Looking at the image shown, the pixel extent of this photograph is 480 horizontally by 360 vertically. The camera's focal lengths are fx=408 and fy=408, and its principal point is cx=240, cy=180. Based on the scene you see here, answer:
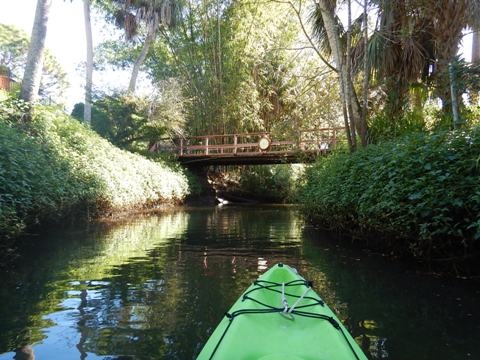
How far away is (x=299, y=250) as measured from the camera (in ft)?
22.6

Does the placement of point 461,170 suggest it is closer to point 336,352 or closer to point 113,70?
point 336,352

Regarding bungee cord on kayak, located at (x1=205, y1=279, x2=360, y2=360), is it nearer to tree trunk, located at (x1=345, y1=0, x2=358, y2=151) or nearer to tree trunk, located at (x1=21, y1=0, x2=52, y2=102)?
tree trunk, located at (x1=345, y1=0, x2=358, y2=151)

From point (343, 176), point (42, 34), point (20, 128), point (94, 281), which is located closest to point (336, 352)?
point (94, 281)

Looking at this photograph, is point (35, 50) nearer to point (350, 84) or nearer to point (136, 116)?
point (136, 116)

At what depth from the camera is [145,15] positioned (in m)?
19.5

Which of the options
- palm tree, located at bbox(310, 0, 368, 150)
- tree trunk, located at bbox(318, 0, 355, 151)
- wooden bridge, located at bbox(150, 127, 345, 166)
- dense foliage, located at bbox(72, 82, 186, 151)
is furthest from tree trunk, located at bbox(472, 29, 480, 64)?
dense foliage, located at bbox(72, 82, 186, 151)

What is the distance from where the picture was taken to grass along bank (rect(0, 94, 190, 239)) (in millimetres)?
6379

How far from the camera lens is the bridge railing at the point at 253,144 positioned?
51.5 ft

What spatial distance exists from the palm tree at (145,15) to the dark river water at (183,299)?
1424cm

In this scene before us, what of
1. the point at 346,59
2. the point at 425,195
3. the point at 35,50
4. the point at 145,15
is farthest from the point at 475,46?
the point at 145,15

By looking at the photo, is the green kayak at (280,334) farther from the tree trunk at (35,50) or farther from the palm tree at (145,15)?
the palm tree at (145,15)

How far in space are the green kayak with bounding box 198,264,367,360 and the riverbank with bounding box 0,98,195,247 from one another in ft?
13.1

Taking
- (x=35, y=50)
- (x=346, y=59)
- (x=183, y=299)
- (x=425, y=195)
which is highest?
(x=35, y=50)

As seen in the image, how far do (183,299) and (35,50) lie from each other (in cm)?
985
